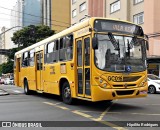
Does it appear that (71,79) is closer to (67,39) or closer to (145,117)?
(67,39)

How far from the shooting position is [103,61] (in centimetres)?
1099

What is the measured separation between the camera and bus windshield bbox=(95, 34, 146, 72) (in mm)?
11000

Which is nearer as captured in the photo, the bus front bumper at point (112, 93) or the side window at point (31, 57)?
the bus front bumper at point (112, 93)

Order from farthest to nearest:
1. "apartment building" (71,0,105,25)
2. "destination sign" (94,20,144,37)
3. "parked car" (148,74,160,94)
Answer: "apartment building" (71,0,105,25), "parked car" (148,74,160,94), "destination sign" (94,20,144,37)

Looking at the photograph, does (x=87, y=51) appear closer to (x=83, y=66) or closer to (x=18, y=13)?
(x=83, y=66)

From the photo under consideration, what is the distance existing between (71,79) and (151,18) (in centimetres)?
2257

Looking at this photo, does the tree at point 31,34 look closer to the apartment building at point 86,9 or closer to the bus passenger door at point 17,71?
the apartment building at point 86,9

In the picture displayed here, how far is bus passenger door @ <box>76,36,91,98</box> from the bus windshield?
1.81 feet

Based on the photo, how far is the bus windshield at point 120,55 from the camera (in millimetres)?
11000

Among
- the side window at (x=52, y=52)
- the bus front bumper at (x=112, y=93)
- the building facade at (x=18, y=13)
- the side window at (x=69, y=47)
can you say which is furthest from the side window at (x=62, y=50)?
the building facade at (x=18, y=13)

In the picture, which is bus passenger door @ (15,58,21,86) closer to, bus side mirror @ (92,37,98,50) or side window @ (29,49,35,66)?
side window @ (29,49,35,66)

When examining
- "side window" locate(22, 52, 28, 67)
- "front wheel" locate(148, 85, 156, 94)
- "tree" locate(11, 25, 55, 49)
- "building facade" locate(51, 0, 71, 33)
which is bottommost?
"front wheel" locate(148, 85, 156, 94)

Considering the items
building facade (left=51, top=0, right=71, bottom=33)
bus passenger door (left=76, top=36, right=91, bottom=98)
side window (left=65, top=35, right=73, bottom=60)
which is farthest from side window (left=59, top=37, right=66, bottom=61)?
building facade (left=51, top=0, right=71, bottom=33)

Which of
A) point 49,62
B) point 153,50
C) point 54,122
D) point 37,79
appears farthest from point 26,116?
point 153,50
